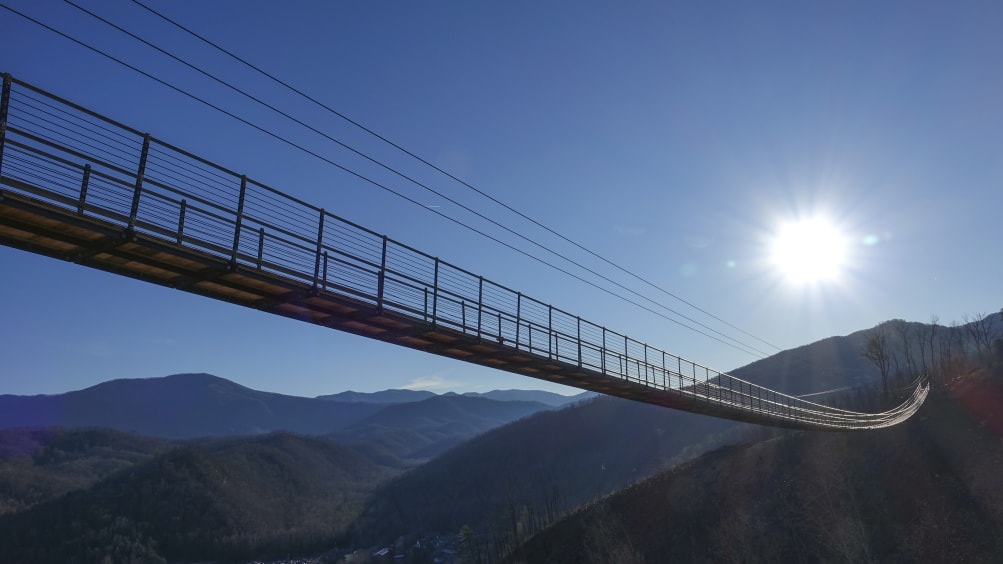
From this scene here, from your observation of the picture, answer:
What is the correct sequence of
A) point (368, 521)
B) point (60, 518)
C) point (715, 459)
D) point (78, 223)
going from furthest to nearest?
point (368, 521) < point (60, 518) < point (715, 459) < point (78, 223)

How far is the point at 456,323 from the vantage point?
18.5 m

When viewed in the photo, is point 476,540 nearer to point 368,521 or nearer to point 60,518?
point 368,521

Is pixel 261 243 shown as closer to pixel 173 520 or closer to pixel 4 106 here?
pixel 4 106

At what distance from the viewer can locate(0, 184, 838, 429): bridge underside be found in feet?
36.9

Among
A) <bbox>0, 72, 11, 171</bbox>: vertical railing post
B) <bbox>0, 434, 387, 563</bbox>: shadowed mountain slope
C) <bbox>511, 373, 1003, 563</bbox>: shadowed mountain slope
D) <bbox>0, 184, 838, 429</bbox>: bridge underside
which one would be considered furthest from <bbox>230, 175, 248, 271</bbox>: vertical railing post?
<bbox>0, 434, 387, 563</bbox>: shadowed mountain slope

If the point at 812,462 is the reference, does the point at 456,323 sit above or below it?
above

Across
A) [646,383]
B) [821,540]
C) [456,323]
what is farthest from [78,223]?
[821,540]

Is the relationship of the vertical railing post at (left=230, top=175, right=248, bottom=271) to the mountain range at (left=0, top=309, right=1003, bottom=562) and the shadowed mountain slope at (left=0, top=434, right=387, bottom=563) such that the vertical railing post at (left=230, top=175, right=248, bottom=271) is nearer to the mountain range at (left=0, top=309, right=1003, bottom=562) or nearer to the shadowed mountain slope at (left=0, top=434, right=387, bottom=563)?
the mountain range at (left=0, top=309, right=1003, bottom=562)

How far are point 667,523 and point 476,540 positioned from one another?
5783 centimetres

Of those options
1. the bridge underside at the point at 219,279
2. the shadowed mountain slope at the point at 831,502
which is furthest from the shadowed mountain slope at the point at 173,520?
the bridge underside at the point at 219,279

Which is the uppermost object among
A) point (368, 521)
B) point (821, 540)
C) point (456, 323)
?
point (456, 323)

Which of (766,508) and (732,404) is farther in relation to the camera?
(766,508)

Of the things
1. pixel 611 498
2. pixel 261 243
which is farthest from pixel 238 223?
pixel 611 498

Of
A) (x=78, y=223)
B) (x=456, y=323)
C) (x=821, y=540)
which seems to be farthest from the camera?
(x=821, y=540)
